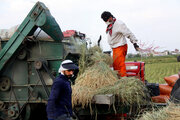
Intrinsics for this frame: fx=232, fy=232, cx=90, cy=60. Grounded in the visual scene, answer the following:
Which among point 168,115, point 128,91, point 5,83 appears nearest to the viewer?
point 168,115

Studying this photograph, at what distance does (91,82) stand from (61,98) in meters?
1.00

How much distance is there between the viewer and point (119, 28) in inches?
215

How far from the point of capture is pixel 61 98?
3467 mm

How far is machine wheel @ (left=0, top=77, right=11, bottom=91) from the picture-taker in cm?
507

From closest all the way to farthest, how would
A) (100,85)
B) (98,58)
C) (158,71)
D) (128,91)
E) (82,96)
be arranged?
(82,96)
(128,91)
(100,85)
(98,58)
(158,71)

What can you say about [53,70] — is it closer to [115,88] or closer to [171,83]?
[115,88]

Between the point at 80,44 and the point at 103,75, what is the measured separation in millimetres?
1082

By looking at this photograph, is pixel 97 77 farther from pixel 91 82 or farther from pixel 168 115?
pixel 168 115

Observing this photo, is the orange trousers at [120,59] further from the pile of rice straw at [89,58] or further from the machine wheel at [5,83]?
the machine wheel at [5,83]

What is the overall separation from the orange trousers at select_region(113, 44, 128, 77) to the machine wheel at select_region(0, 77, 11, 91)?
2411 mm

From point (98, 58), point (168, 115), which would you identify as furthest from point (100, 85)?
point (168, 115)

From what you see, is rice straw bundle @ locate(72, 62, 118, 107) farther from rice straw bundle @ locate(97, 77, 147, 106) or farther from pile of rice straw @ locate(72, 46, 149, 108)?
rice straw bundle @ locate(97, 77, 147, 106)

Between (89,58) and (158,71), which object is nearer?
(89,58)

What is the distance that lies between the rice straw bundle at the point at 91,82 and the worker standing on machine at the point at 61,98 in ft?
1.54
